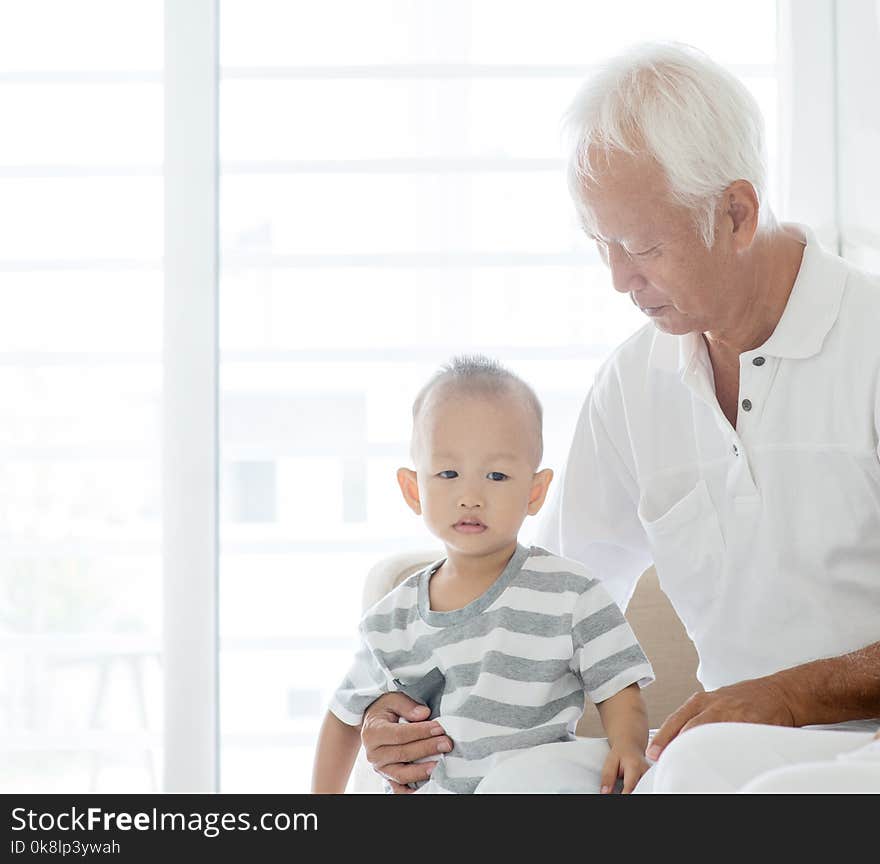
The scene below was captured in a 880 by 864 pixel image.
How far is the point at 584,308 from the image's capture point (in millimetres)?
2561

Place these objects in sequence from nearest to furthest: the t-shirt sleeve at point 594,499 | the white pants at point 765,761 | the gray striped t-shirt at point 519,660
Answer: the white pants at point 765,761, the gray striped t-shirt at point 519,660, the t-shirt sleeve at point 594,499

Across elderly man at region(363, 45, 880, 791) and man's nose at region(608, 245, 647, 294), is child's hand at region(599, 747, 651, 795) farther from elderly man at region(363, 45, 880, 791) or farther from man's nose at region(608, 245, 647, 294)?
man's nose at region(608, 245, 647, 294)

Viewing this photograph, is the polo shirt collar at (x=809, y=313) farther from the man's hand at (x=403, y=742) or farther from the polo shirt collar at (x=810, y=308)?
the man's hand at (x=403, y=742)

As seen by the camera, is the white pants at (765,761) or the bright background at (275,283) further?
the bright background at (275,283)

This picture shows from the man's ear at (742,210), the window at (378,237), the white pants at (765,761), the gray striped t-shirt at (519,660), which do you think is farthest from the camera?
the window at (378,237)

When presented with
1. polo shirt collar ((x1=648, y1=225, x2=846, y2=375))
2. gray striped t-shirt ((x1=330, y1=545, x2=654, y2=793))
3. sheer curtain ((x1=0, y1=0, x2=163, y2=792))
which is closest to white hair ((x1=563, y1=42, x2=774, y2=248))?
polo shirt collar ((x1=648, y1=225, x2=846, y2=375))

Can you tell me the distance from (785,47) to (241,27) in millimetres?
1215

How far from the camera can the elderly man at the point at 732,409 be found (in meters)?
1.47

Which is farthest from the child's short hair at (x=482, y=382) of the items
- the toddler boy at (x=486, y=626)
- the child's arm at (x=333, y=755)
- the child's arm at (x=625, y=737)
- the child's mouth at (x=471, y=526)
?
the child's arm at (x=333, y=755)

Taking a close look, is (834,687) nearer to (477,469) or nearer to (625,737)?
(625,737)

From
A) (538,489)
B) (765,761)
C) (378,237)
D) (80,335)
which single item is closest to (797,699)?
(765,761)
